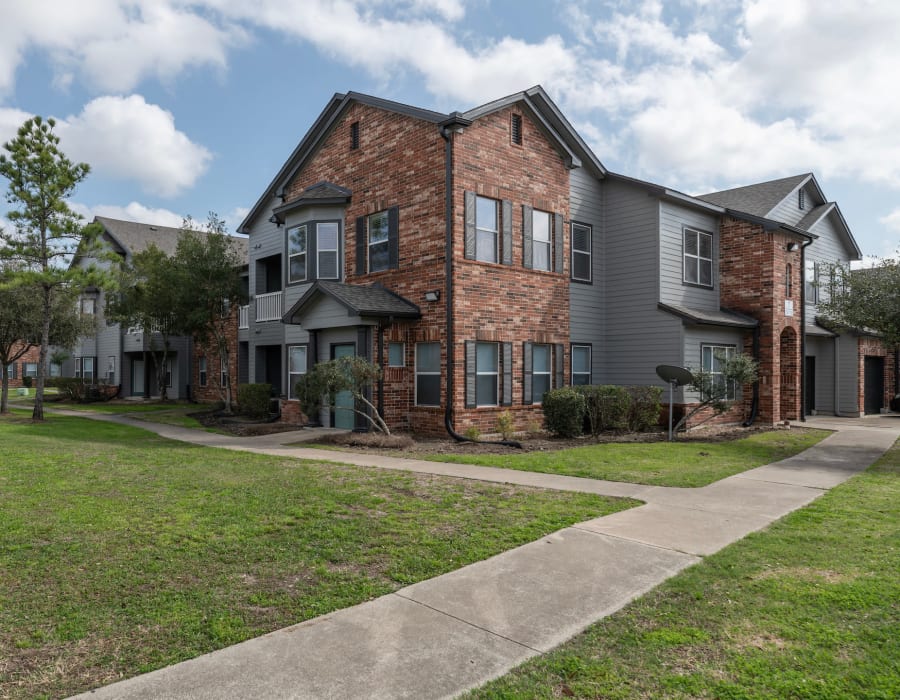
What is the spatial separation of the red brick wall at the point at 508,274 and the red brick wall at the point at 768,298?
5.52 m

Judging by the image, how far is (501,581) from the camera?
5.05 m

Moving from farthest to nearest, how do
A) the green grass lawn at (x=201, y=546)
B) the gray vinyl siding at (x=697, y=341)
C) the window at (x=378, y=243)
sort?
the gray vinyl siding at (x=697, y=341), the window at (x=378, y=243), the green grass lawn at (x=201, y=546)

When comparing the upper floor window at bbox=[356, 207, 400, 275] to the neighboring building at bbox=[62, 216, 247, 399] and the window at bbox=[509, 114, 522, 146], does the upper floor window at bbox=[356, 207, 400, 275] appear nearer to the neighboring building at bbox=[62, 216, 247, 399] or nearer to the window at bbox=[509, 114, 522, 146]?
the window at bbox=[509, 114, 522, 146]

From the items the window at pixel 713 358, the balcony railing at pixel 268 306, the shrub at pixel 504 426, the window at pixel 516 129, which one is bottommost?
the shrub at pixel 504 426

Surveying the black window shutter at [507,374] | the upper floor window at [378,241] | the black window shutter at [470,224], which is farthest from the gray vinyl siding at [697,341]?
the upper floor window at [378,241]

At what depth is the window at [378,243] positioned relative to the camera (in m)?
16.3

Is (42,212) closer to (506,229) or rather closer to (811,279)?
(506,229)

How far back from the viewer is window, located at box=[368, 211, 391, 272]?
53.5 ft

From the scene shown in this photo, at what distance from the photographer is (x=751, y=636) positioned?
4086 millimetres

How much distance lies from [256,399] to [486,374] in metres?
8.51

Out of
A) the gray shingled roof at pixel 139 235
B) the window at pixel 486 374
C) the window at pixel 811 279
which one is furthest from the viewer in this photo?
the gray shingled roof at pixel 139 235

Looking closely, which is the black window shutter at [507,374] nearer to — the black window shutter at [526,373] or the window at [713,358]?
the black window shutter at [526,373]

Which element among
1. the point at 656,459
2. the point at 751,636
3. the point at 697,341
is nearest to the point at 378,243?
the point at 656,459

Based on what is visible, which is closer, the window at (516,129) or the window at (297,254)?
the window at (516,129)
